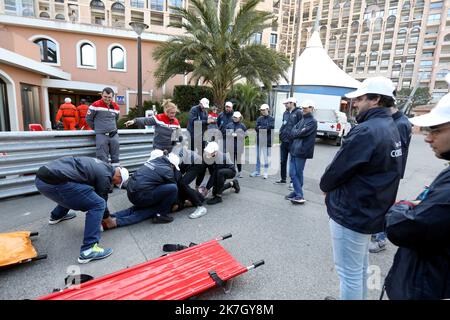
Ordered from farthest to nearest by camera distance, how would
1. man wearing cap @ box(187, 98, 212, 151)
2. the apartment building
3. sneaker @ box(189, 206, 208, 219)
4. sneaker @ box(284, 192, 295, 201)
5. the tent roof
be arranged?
the apartment building, the tent roof, man wearing cap @ box(187, 98, 212, 151), sneaker @ box(284, 192, 295, 201), sneaker @ box(189, 206, 208, 219)

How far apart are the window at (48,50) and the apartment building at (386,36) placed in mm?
A: 45473

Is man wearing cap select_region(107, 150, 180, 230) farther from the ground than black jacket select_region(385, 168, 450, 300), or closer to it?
closer to it

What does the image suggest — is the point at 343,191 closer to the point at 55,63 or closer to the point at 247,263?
the point at 247,263

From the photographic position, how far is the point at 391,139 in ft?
6.02

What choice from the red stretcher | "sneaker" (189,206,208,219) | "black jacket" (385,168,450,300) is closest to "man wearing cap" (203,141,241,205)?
"sneaker" (189,206,208,219)

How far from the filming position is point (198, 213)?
400 cm

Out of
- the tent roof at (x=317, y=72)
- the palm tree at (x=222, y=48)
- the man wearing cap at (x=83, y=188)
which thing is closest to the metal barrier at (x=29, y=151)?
the man wearing cap at (x=83, y=188)

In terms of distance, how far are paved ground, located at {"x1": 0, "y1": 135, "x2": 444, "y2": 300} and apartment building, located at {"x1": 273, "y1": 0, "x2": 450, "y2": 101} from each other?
180ft

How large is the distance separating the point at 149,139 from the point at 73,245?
3.45 metres

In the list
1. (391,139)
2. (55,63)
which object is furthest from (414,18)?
(391,139)

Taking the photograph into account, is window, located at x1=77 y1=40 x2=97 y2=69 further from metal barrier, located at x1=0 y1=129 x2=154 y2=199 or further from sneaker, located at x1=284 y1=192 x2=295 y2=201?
sneaker, located at x1=284 y1=192 x2=295 y2=201

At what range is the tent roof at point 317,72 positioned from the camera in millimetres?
17234

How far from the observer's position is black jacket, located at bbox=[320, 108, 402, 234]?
70.9 inches

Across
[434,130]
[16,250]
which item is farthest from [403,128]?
[16,250]
